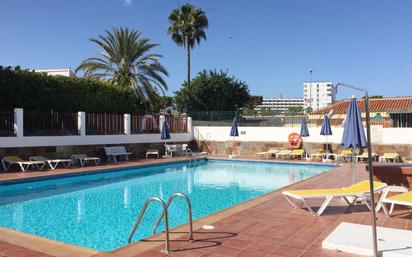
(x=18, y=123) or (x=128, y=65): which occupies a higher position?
(x=128, y=65)

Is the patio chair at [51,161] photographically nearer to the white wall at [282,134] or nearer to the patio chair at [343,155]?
the white wall at [282,134]

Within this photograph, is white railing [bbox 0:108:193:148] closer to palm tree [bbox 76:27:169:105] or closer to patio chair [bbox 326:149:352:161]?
palm tree [bbox 76:27:169:105]

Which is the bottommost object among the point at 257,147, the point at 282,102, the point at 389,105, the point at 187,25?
the point at 257,147

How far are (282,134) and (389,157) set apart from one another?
6.71m

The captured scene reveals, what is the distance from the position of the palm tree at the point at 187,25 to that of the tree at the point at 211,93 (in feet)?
11.7

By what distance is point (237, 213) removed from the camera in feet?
24.8

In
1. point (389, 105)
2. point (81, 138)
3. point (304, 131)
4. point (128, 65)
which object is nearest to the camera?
point (81, 138)

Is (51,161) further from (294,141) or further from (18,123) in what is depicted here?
(294,141)

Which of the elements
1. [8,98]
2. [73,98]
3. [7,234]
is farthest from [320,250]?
[73,98]

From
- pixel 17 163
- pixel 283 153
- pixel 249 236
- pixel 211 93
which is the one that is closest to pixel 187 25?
pixel 211 93

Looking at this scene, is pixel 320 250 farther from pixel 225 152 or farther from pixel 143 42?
pixel 143 42

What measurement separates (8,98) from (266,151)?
1477 cm

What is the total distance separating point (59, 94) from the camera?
67.1 ft

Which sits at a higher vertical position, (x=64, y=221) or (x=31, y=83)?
(x=31, y=83)
